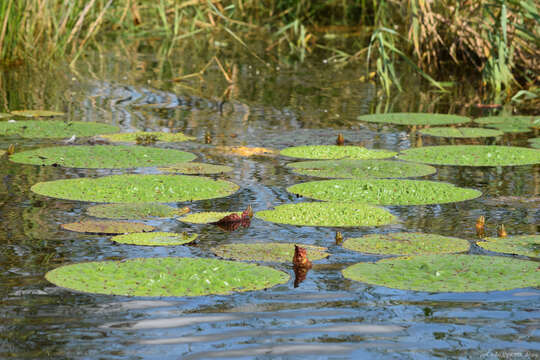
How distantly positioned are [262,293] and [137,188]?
149 centimetres

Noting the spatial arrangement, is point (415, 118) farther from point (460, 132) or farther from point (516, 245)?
point (516, 245)

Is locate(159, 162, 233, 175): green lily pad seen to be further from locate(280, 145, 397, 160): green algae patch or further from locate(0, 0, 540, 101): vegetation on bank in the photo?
locate(0, 0, 540, 101): vegetation on bank

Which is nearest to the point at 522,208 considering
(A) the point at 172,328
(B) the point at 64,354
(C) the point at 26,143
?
(A) the point at 172,328

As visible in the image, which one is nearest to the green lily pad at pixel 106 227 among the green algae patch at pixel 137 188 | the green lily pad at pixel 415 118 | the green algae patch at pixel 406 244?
the green algae patch at pixel 137 188

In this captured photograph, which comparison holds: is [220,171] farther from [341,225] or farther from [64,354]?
[64,354]

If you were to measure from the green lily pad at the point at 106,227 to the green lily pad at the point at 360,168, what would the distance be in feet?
4.38

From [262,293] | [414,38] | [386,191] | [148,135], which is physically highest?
[414,38]

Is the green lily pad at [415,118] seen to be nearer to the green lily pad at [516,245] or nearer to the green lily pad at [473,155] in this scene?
the green lily pad at [473,155]

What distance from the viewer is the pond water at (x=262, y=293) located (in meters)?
2.50

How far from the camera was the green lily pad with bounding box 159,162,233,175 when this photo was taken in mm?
4773

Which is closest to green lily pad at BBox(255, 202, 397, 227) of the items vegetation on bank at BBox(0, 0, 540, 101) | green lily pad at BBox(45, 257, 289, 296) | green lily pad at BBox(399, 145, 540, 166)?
green lily pad at BBox(45, 257, 289, 296)

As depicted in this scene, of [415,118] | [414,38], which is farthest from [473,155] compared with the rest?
[414,38]

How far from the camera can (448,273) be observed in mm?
3064

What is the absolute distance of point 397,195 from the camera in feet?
14.0
